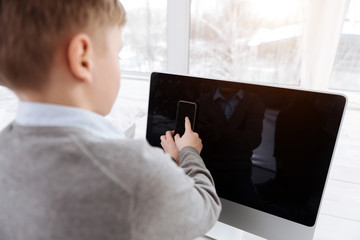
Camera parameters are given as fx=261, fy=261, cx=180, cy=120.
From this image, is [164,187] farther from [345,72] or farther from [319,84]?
[345,72]

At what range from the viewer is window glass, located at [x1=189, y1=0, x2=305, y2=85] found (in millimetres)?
1075

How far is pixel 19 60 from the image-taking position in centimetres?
31

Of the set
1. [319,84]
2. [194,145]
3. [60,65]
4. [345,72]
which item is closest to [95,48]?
[60,65]

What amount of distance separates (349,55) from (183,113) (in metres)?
1.00

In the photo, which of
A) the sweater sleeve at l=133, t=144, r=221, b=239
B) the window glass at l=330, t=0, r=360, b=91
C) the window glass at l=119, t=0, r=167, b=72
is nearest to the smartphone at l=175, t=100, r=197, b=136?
the sweater sleeve at l=133, t=144, r=221, b=239

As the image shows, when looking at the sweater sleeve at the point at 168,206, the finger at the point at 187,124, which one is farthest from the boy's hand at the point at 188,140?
the sweater sleeve at the point at 168,206

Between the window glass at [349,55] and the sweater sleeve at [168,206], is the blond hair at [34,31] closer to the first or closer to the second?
the sweater sleeve at [168,206]

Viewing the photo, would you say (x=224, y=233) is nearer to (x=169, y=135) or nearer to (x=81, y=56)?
(x=169, y=135)

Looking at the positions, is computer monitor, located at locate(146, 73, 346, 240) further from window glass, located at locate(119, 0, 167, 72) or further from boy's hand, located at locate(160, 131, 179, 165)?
window glass, located at locate(119, 0, 167, 72)

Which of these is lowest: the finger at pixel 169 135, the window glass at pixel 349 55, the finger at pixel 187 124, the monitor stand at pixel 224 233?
the monitor stand at pixel 224 233

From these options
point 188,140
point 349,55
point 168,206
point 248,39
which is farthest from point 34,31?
point 349,55

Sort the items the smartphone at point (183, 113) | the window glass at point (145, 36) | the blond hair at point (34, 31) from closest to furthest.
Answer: the blond hair at point (34, 31)
the smartphone at point (183, 113)
the window glass at point (145, 36)

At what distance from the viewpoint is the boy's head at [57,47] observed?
0.98ft

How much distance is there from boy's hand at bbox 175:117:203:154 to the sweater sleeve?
0.59ft
